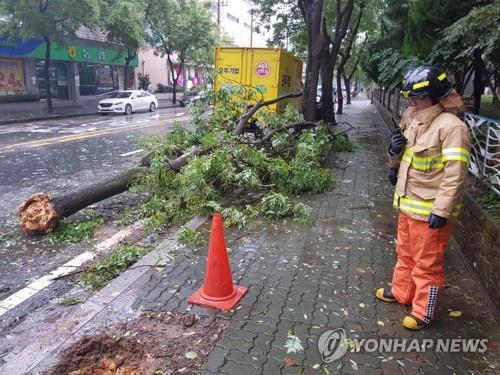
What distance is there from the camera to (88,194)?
5.93 m

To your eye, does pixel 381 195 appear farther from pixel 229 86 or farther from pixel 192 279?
pixel 192 279

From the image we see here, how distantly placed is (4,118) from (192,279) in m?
18.4

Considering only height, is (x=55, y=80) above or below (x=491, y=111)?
above

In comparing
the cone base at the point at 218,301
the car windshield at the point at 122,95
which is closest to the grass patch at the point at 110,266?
the cone base at the point at 218,301

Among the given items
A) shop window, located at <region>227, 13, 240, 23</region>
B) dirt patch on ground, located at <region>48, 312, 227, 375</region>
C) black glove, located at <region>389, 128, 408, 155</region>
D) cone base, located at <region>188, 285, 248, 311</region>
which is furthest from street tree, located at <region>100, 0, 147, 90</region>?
shop window, located at <region>227, 13, 240, 23</region>

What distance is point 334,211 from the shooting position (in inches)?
241

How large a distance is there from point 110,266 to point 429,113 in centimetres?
335

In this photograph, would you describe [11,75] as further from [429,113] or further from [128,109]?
[429,113]

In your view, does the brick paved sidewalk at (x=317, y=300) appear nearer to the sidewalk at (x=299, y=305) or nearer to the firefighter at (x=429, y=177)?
the sidewalk at (x=299, y=305)

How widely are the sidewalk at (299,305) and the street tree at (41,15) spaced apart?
17.5m

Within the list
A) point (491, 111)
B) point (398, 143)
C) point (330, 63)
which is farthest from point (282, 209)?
point (330, 63)

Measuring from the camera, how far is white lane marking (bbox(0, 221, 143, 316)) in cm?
391
